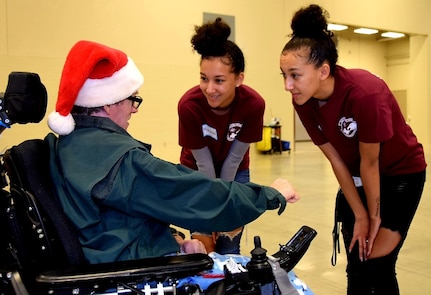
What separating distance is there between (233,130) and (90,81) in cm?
113

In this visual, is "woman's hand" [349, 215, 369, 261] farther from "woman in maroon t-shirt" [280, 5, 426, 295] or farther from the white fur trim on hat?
the white fur trim on hat

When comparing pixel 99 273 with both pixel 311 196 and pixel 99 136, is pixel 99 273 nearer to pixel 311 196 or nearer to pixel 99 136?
pixel 99 136

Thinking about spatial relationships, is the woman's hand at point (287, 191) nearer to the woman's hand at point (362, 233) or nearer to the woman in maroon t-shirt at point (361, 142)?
the woman in maroon t-shirt at point (361, 142)

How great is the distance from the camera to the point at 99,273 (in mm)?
1108

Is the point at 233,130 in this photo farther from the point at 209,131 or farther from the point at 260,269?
the point at 260,269

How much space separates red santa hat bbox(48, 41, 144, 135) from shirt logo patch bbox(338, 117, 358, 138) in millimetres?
758

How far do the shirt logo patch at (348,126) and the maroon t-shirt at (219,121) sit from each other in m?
0.69

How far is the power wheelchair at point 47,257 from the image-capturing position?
3.70 ft

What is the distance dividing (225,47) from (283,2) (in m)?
7.91

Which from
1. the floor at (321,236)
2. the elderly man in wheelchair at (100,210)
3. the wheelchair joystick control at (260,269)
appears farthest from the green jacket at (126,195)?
the floor at (321,236)

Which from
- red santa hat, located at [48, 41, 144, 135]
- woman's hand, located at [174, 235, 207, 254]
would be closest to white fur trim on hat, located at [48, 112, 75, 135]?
red santa hat, located at [48, 41, 144, 135]

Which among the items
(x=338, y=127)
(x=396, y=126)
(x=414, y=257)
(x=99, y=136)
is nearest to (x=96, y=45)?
(x=99, y=136)

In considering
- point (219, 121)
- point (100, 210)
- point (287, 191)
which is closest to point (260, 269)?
point (287, 191)

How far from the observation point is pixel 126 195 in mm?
1187
